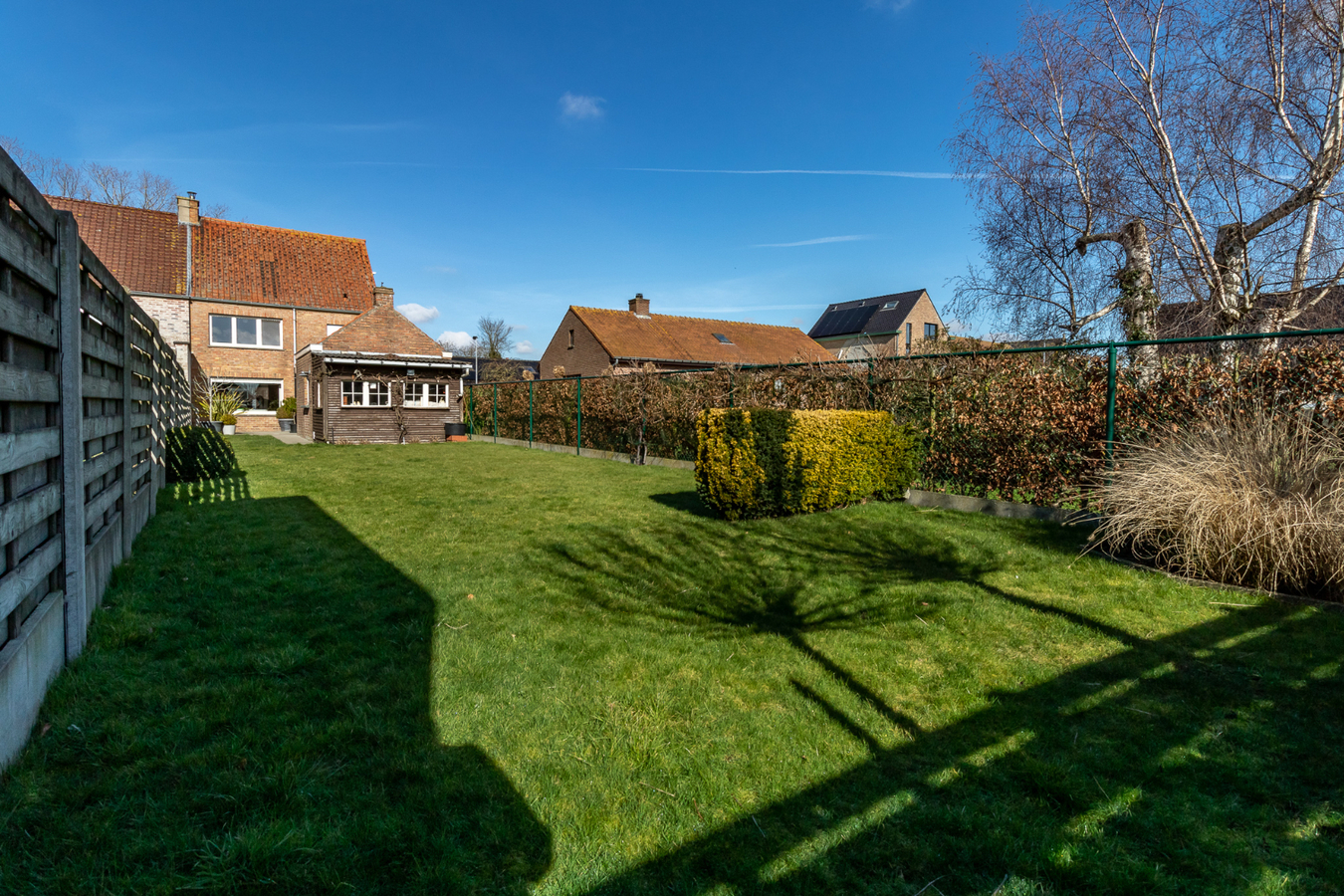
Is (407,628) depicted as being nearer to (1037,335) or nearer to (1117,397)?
(1117,397)

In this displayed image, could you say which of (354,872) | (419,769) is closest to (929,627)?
(419,769)

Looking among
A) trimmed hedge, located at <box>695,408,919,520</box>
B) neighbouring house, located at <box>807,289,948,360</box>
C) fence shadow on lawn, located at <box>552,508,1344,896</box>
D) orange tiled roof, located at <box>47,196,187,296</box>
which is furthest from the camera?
neighbouring house, located at <box>807,289,948,360</box>

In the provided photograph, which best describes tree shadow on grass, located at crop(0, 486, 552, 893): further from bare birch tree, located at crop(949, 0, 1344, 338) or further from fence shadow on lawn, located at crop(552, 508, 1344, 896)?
bare birch tree, located at crop(949, 0, 1344, 338)

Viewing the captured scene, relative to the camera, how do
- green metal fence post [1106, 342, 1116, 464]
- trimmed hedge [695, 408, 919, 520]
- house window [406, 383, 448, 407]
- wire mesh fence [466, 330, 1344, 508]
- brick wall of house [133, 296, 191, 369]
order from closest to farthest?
wire mesh fence [466, 330, 1344, 508] < green metal fence post [1106, 342, 1116, 464] < trimmed hedge [695, 408, 919, 520] < house window [406, 383, 448, 407] < brick wall of house [133, 296, 191, 369]

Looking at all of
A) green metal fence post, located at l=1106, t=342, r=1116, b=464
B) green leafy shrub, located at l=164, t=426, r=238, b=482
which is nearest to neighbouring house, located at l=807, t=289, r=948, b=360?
green metal fence post, located at l=1106, t=342, r=1116, b=464

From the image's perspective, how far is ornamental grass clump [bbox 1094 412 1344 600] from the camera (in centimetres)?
437

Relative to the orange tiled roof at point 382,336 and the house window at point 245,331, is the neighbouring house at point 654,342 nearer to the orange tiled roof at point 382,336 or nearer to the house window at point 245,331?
the orange tiled roof at point 382,336

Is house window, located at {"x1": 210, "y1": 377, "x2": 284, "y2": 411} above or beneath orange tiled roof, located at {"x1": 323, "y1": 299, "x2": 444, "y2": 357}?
beneath

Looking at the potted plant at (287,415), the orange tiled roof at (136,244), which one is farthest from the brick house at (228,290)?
the potted plant at (287,415)

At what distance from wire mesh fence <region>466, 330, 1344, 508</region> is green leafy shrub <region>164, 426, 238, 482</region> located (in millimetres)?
8700

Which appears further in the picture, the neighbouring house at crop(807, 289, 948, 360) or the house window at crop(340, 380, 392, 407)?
the neighbouring house at crop(807, 289, 948, 360)

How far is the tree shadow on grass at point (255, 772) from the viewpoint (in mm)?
1882

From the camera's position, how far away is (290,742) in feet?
8.20

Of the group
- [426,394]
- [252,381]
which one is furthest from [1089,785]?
[252,381]
